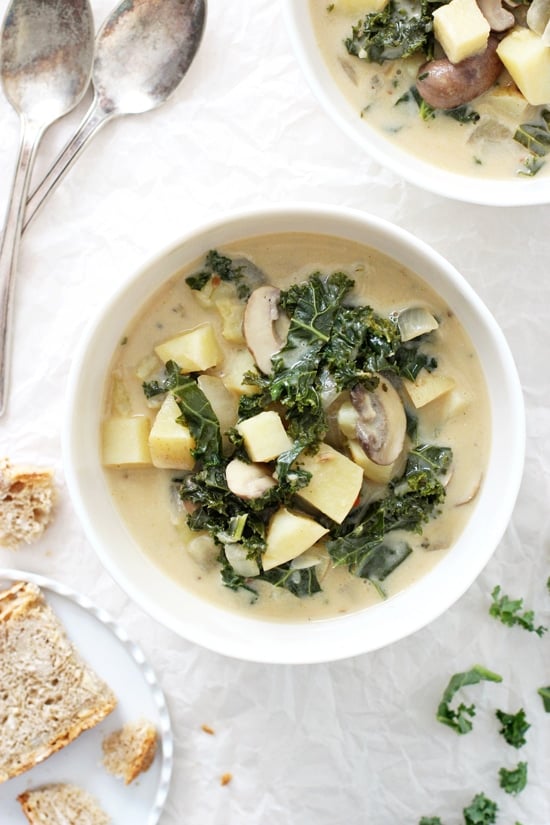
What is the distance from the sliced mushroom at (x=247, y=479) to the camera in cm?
262

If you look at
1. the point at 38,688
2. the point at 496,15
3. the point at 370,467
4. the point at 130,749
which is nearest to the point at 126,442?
the point at 370,467

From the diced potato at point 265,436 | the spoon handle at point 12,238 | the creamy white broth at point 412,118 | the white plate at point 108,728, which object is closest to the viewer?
the diced potato at point 265,436

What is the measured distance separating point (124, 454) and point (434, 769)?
167 cm

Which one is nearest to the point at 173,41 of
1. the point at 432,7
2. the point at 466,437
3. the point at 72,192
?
the point at 72,192

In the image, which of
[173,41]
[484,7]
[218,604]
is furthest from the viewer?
[173,41]

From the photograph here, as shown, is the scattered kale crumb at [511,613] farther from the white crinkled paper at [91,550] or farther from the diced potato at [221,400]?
the diced potato at [221,400]

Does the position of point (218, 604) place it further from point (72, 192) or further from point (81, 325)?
point (72, 192)

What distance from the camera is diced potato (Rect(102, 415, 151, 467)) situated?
2.76 metres

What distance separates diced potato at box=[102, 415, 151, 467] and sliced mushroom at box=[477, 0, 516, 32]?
1.60 metres

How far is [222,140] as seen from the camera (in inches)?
123

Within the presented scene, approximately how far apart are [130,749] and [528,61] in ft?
8.68

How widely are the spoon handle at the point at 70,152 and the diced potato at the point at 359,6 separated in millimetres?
884

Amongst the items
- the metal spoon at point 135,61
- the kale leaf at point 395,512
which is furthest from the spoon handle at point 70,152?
the kale leaf at point 395,512

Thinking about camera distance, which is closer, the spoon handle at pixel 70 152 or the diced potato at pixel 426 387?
the diced potato at pixel 426 387
